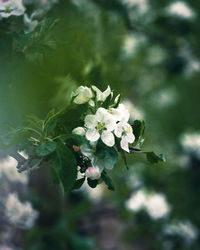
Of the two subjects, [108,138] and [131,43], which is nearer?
[108,138]

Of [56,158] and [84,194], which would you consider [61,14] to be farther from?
[84,194]

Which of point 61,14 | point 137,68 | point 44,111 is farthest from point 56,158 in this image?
point 137,68

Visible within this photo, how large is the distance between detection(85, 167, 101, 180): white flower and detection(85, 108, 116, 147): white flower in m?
0.05

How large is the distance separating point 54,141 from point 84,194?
105 inches

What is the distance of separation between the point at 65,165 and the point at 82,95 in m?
0.13

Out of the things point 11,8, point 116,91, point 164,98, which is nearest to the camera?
point 11,8

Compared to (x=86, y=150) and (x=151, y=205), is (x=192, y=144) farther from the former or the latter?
(x=86, y=150)

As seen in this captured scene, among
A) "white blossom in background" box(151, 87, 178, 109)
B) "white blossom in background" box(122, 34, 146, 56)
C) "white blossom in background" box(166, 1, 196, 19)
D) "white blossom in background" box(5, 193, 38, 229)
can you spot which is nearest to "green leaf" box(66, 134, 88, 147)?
"white blossom in background" box(5, 193, 38, 229)

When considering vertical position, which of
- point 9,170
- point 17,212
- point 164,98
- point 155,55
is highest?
point 164,98

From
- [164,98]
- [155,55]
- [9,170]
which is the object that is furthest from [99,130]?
[164,98]

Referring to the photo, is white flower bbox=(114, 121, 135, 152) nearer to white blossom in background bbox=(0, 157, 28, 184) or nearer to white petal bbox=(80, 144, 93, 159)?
white petal bbox=(80, 144, 93, 159)

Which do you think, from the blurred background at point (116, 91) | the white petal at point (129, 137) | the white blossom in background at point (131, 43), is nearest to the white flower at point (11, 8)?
the blurred background at point (116, 91)

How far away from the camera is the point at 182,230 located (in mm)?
2469

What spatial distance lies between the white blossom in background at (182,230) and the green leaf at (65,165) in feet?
6.11
